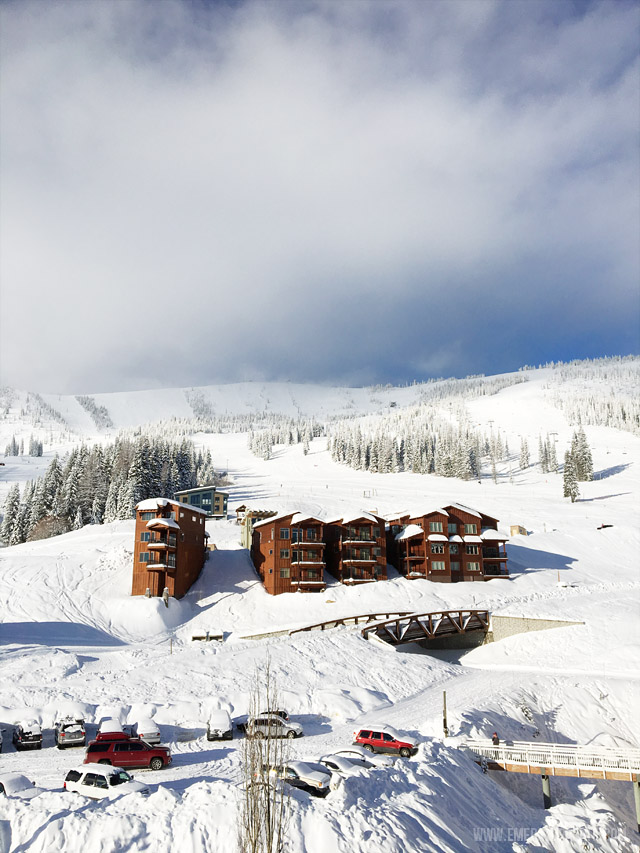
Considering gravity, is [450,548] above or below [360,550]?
above

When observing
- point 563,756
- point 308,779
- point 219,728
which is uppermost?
point 308,779

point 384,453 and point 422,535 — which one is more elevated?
point 384,453

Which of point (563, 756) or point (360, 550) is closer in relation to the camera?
point (563, 756)

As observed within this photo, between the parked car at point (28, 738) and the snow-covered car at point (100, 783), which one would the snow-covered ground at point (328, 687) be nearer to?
the parked car at point (28, 738)

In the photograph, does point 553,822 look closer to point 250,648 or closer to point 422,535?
point 250,648

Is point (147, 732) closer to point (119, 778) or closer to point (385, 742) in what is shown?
point (119, 778)

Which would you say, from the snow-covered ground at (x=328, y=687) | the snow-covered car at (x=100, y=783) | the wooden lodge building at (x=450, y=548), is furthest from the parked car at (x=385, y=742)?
the wooden lodge building at (x=450, y=548)

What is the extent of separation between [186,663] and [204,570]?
107ft

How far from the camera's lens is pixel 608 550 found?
313 feet

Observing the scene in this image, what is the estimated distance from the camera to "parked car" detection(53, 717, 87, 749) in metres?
29.8

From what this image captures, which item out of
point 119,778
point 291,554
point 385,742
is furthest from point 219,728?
point 291,554

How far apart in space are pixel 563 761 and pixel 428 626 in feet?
103

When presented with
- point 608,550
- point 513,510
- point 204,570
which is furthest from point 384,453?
point 204,570

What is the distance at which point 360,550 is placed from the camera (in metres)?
78.8
